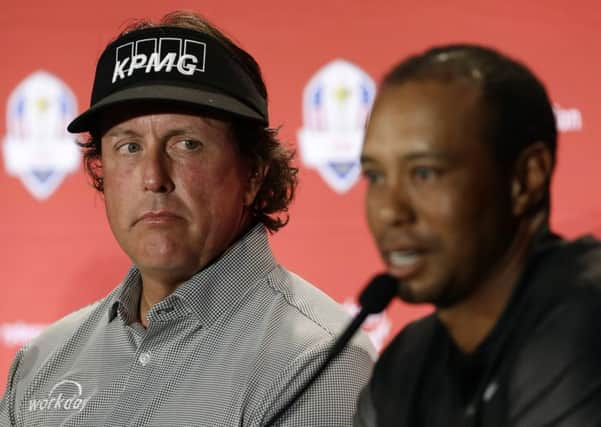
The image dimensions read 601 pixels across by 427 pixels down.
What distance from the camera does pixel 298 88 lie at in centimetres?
218

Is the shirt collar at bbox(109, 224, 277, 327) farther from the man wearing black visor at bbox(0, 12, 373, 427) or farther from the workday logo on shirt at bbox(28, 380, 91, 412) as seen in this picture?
the workday logo on shirt at bbox(28, 380, 91, 412)

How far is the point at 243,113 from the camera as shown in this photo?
1.50 meters

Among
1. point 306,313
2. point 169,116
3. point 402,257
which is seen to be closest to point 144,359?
point 306,313

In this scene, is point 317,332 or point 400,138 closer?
point 400,138

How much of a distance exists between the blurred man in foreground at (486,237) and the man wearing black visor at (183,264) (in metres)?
0.49

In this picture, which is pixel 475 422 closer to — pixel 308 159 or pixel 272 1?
pixel 308 159

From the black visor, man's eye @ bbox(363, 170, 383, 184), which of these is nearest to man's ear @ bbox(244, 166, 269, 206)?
the black visor

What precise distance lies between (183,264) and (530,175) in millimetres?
711

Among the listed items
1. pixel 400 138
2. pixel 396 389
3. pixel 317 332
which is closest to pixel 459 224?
pixel 400 138

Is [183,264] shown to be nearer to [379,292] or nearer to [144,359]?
[144,359]

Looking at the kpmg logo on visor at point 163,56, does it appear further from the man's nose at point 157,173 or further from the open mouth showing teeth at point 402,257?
the open mouth showing teeth at point 402,257

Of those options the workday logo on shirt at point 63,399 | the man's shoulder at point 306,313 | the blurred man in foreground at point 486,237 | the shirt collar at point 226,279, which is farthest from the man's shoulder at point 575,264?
the workday logo on shirt at point 63,399

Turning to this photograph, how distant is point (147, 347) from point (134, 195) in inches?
8.0

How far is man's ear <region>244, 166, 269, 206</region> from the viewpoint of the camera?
1.60 meters
